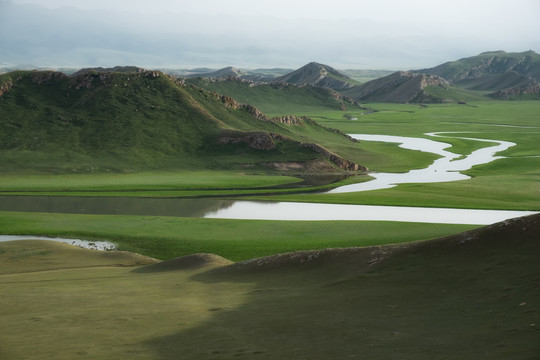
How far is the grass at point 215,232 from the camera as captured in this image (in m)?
54.7

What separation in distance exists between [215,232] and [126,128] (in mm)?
80192

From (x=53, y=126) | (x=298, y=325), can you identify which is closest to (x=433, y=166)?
(x=53, y=126)

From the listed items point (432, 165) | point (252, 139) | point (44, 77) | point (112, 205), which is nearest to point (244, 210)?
point (112, 205)

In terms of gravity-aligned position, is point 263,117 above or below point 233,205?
above

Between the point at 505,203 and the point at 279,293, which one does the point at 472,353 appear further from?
the point at 505,203

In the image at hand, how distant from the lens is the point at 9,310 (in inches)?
1132

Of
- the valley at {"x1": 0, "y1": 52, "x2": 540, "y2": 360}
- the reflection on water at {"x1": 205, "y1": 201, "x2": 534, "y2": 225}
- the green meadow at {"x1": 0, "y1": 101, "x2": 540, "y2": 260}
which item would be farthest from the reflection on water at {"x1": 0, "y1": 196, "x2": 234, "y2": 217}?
the green meadow at {"x1": 0, "y1": 101, "x2": 540, "y2": 260}

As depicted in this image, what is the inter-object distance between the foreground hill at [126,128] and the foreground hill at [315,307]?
285ft

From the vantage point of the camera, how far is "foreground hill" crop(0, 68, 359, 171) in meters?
125

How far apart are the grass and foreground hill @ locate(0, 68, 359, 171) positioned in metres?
51.0

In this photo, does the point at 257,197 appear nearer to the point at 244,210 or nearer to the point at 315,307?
the point at 244,210

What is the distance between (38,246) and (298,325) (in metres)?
34.6

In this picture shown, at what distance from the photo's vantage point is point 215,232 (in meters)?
61.6

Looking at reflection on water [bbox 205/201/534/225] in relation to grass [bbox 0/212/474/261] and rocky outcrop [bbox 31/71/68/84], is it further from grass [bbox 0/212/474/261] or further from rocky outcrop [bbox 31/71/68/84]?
rocky outcrop [bbox 31/71/68/84]
